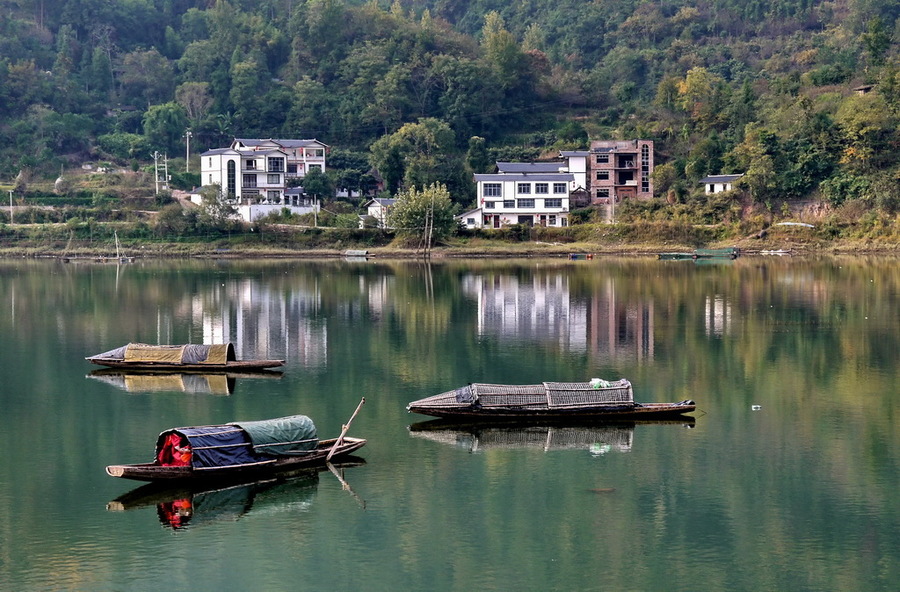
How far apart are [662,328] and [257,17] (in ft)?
281

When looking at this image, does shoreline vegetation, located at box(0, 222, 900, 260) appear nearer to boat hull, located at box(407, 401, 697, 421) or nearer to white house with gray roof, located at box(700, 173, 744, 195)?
white house with gray roof, located at box(700, 173, 744, 195)

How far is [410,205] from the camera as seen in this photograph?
220 feet

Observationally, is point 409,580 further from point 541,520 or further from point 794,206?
point 794,206

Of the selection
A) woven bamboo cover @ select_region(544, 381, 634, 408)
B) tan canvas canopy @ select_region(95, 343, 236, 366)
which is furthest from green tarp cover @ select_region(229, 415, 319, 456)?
tan canvas canopy @ select_region(95, 343, 236, 366)

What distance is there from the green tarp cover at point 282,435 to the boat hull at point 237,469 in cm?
17

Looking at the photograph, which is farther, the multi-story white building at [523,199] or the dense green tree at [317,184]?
the dense green tree at [317,184]

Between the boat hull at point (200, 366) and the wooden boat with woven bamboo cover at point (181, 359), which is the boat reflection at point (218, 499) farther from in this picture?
the wooden boat with woven bamboo cover at point (181, 359)

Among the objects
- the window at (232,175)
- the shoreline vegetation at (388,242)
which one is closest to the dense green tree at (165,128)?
the window at (232,175)

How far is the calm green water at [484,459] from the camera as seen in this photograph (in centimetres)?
1398

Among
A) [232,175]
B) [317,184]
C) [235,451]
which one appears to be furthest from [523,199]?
[235,451]

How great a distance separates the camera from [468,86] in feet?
302

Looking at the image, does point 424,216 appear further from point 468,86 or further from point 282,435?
point 282,435

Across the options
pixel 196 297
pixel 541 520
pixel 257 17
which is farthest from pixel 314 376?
pixel 257 17

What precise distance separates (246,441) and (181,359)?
11.2 metres
